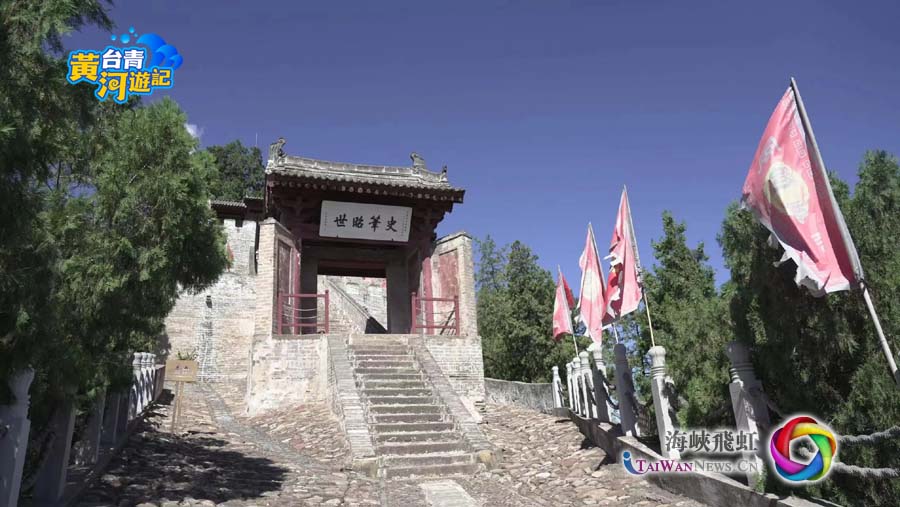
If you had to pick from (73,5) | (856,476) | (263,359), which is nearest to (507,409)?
(263,359)

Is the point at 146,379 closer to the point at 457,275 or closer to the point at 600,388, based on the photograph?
the point at 457,275

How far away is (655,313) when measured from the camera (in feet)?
48.9

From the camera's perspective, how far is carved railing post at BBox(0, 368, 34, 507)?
3.32 m

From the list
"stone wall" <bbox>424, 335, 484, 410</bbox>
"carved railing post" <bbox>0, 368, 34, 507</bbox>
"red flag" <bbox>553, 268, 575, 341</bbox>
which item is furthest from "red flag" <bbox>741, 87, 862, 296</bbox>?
"stone wall" <bbox>424, 335, 484, 410</bbox>

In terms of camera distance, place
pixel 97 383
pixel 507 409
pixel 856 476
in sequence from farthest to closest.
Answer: pixel 507 409 → pixel 97 383 → pixel 856 476

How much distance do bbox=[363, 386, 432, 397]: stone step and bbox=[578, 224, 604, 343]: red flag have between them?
124 inches

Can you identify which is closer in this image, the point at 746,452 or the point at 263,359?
the point at 746,452

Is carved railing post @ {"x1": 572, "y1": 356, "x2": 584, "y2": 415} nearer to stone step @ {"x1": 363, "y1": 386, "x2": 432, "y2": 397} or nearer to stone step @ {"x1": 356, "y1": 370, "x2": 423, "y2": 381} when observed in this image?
stone step @ {"x1": 363, "y1": 386, "x2": 432, "y2": 397}

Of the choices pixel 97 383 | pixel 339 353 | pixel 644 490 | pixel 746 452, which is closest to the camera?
pixel 746 452

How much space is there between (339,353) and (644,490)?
6.23 meters

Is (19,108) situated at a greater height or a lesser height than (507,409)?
greater

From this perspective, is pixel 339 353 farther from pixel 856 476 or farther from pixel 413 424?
pixel 856 476

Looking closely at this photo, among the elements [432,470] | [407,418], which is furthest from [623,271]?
[407,418]

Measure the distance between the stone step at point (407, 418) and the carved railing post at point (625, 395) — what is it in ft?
9.18
